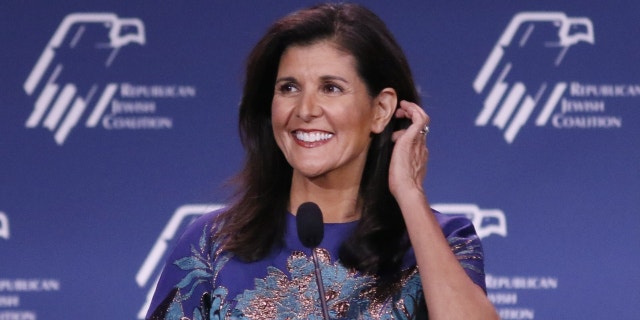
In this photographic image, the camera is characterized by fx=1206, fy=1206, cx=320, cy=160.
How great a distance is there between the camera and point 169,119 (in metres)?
4.02

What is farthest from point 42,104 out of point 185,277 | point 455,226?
point 455,226

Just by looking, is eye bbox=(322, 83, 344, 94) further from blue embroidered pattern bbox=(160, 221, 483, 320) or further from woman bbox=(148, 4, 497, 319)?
blue embroidered pattern bbox=(160, 221, 483, 320)

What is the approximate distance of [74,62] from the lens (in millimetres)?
3982

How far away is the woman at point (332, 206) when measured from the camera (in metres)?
2.40

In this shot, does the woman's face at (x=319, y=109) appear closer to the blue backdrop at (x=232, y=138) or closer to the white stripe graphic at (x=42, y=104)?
the blue backdrop at (x=232, y=138)

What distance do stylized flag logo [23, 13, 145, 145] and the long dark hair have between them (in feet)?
4.81

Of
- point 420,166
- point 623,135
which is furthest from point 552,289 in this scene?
point 420,166

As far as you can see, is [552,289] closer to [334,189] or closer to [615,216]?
[615,216]

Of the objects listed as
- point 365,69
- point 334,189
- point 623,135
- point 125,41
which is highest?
point 125,41

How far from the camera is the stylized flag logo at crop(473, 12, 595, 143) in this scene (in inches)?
156

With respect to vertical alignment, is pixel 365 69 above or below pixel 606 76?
below

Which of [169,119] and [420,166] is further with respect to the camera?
[169,119]

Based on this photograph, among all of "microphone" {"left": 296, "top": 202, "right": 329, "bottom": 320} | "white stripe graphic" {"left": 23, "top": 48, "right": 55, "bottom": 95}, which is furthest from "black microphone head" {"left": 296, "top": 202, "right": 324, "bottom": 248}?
"white stripe graphic" {"left": 23, "top": 48, "right": 55, "bottom": 95}

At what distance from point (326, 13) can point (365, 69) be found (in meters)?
0.15
